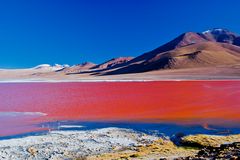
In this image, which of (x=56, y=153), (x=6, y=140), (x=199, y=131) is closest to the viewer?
(x=56, y=153)

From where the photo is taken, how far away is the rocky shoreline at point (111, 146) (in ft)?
28.2

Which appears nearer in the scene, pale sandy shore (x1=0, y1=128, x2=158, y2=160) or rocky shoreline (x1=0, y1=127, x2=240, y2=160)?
rocky shoreline (x1=0, y1=127, x2=240, y2=160)

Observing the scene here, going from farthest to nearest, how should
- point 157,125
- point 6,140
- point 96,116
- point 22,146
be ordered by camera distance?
1. point 96,116
2. point 157,125
3. point 6,140
4. point 22,146

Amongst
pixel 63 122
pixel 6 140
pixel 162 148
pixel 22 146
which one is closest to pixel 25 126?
pixel 63 122

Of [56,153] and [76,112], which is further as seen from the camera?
[76,112]

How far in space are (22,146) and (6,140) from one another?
135cm

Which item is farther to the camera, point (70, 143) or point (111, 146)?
point (70, 143)

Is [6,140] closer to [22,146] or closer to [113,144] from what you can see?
[22,146]

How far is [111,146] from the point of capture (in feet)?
33.2

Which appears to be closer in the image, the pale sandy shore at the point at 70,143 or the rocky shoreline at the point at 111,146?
the rocky shoreline at the point at 111,146

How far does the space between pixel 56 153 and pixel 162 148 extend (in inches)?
120

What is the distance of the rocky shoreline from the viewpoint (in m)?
8.60

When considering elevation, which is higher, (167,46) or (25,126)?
(167,46)

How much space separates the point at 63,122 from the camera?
49.6 ft
